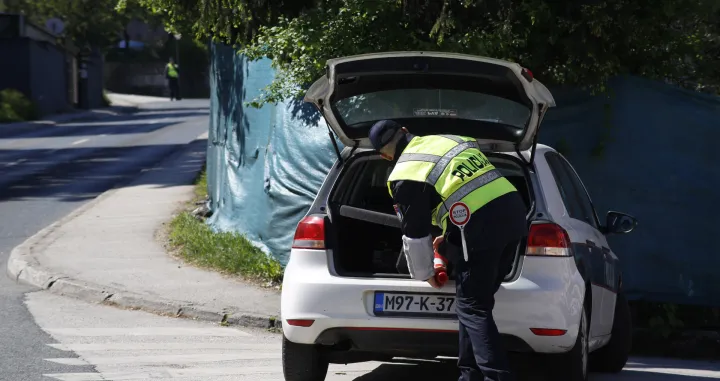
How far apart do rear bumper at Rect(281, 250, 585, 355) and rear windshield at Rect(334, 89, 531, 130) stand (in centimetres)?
171

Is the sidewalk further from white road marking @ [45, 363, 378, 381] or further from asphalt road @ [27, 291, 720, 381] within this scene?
white road marking @ [45, 363, 378, 381]

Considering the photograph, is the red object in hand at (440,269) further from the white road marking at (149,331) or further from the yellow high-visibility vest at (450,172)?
the white road marking at (149,331)

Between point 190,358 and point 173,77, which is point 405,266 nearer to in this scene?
point 190,358

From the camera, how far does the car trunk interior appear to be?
6781mm

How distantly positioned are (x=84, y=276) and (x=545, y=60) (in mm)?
4531

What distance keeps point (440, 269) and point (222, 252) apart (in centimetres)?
577

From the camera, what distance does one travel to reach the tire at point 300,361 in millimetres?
6699

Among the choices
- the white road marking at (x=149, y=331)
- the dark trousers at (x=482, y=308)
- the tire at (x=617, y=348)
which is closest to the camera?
the dark trousers at (x=482, y=308)

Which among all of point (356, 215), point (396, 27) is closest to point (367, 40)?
point (396, 27)

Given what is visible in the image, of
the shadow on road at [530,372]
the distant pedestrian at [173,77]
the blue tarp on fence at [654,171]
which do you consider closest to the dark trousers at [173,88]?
the distant pedestrian at [173,77]

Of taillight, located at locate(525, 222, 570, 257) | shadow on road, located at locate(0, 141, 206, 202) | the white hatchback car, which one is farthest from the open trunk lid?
shadow on road, located at locate(0, 141, 206, 202)

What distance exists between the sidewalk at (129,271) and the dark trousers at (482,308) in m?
3.51

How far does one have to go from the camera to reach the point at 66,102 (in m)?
51.6

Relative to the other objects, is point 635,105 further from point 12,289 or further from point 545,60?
point 12,289
